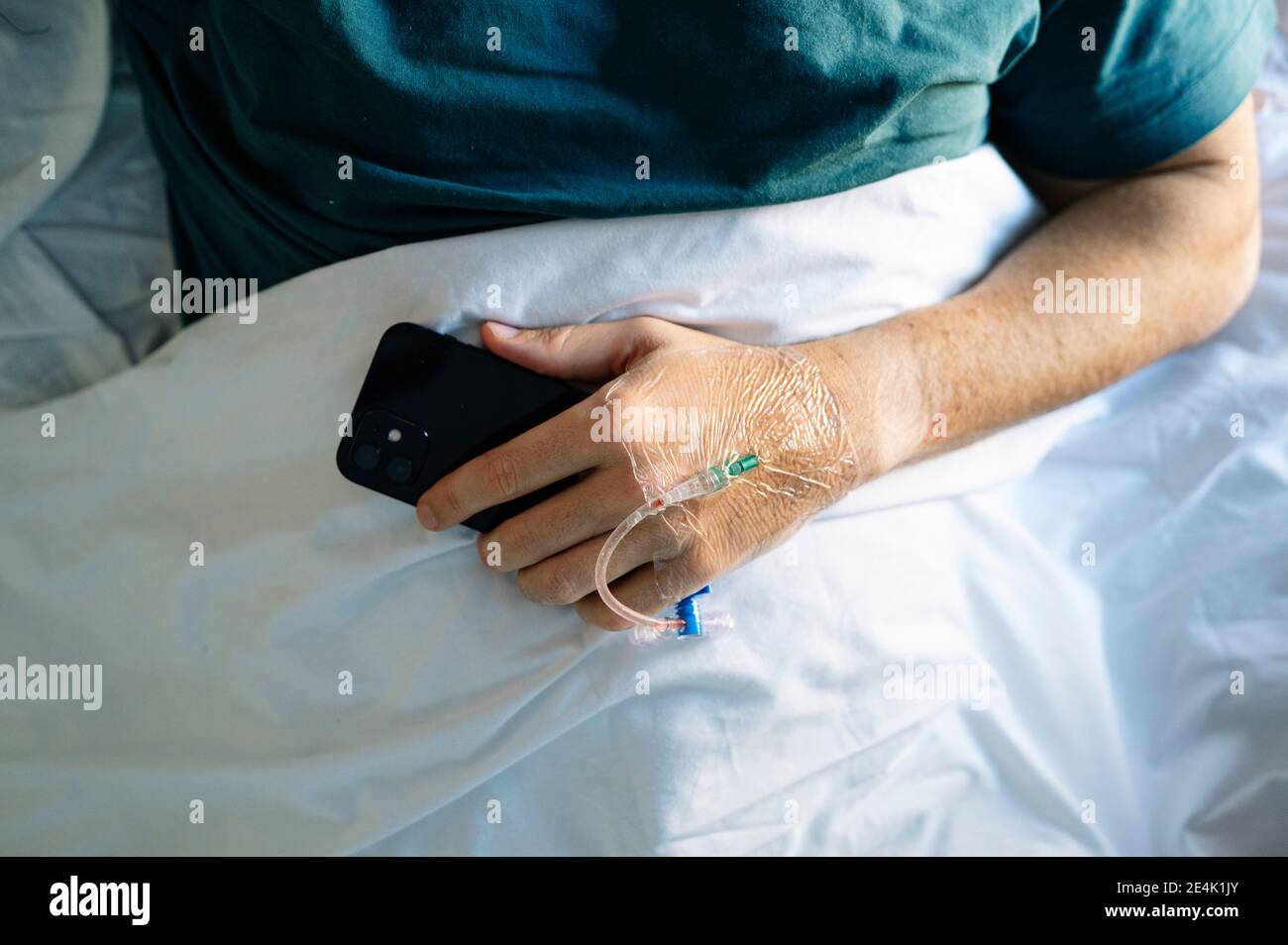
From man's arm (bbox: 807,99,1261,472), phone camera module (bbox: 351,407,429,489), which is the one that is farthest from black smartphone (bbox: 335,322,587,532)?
man's arm (bbox: 807,99,1261,472)

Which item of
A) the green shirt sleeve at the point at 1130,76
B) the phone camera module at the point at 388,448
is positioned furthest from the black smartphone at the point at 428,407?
the green shirt sleeve at the point at 1130,76

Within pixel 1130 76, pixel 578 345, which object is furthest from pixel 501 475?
pixel 1130 76

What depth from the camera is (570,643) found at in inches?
31.2

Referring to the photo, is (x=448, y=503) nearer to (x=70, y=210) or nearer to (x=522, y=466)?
(x=522, y=466)

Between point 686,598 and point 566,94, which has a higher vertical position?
point 566,94

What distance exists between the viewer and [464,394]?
2.54 ft

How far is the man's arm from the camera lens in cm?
34

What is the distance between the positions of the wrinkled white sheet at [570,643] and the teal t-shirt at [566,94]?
34mm

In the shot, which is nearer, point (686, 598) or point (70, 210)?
point (686, 598)

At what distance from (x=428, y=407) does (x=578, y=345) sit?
0.12 metres

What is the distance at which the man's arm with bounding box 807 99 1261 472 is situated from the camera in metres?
0.85

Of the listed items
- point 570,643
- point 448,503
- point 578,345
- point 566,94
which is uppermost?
point 566,94

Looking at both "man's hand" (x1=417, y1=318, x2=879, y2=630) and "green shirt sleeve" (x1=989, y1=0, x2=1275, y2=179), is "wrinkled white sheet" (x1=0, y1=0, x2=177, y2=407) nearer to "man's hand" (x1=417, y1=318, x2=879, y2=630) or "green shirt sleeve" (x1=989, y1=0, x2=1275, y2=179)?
"man's hand" (x1=417, y1=318, x2=879, y2=630)
